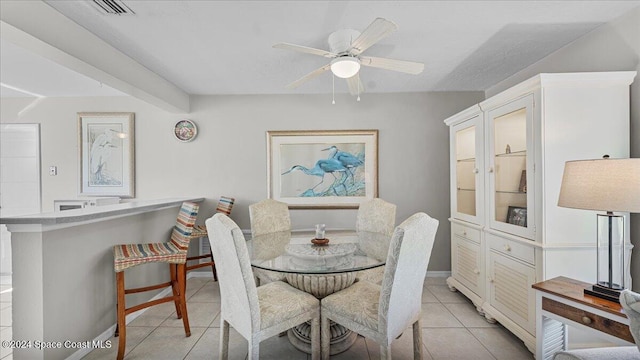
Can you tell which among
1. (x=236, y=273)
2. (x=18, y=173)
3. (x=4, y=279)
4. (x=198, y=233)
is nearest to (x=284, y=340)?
(x=236, y=273)

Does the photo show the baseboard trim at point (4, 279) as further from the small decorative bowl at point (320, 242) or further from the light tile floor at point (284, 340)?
the small decorative bowl at point (320, 242)

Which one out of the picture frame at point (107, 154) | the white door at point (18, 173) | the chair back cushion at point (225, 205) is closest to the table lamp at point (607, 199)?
the chair back cushion at point (225, 205)

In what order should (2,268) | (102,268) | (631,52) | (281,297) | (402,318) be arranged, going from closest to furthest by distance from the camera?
(402,318) → (281,297) → (631,52) → (102,268) → (2,268)

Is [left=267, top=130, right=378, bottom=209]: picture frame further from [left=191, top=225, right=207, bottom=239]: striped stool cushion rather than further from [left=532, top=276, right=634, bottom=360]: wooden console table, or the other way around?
[left=532, top=276, right=634, bottom=360]: wooden console table

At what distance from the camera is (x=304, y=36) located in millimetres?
2180

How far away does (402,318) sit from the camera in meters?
1.61

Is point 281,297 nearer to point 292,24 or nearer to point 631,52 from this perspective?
point 292,24

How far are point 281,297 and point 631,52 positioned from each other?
282cm

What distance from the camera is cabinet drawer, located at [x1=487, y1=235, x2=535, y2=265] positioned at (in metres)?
1.99

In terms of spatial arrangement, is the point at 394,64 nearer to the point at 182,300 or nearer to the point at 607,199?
the point at 607,199

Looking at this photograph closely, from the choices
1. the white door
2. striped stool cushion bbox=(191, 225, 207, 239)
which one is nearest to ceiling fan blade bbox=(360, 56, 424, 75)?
striped stool cushion bbox=(191, 225, 207, 239)

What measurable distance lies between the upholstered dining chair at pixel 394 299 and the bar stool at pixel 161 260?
1.19 meters

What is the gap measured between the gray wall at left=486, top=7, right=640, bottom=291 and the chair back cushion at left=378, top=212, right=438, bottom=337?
4.81ft

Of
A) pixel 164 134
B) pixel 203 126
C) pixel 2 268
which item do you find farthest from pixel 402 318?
pixel 2 268
